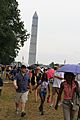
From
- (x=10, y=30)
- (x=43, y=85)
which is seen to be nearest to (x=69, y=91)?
(x=43, y=85)

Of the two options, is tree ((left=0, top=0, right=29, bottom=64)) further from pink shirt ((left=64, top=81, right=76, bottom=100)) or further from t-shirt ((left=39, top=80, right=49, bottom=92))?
pink shirt ((left=64, top=81, right=76, bottom=100))

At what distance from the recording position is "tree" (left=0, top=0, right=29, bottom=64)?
1757 inches

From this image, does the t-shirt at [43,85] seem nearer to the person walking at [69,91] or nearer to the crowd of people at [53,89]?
the crowd of people at [53,89]

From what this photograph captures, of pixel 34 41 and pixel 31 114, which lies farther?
pixel 34 41

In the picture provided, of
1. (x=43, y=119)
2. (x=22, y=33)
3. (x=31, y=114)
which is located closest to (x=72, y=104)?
(x=43, y=119)

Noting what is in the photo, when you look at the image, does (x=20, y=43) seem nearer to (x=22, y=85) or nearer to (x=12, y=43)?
(x=12, y=43)

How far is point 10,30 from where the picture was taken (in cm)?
5112

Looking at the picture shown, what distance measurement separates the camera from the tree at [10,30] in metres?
44.6

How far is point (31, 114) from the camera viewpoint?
1410 centimetres

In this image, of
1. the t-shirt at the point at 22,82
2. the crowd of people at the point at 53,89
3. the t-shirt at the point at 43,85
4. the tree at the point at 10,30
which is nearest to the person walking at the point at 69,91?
the crowd of people at the point at 53,89

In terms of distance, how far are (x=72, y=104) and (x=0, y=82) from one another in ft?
25.8

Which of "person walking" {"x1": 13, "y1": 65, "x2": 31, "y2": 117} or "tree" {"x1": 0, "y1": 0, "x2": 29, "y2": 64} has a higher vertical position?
"tree" {"x1": 0, "y1": 0, "x2": 29, "y2": 64}

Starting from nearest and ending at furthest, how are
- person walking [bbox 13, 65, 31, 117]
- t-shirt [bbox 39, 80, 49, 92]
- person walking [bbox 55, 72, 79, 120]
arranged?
1. person walking [bbox 55, 72, 79, 120]
2. person walking [bbox 13, 65, 31, 117]
3. t-shirt [bbox 39, 80, 49, 92]

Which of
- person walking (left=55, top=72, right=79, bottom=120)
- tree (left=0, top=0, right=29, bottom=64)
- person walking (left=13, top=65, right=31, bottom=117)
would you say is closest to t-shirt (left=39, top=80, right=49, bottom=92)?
person walking (left=13, top=65, right=31, bottom=117)
